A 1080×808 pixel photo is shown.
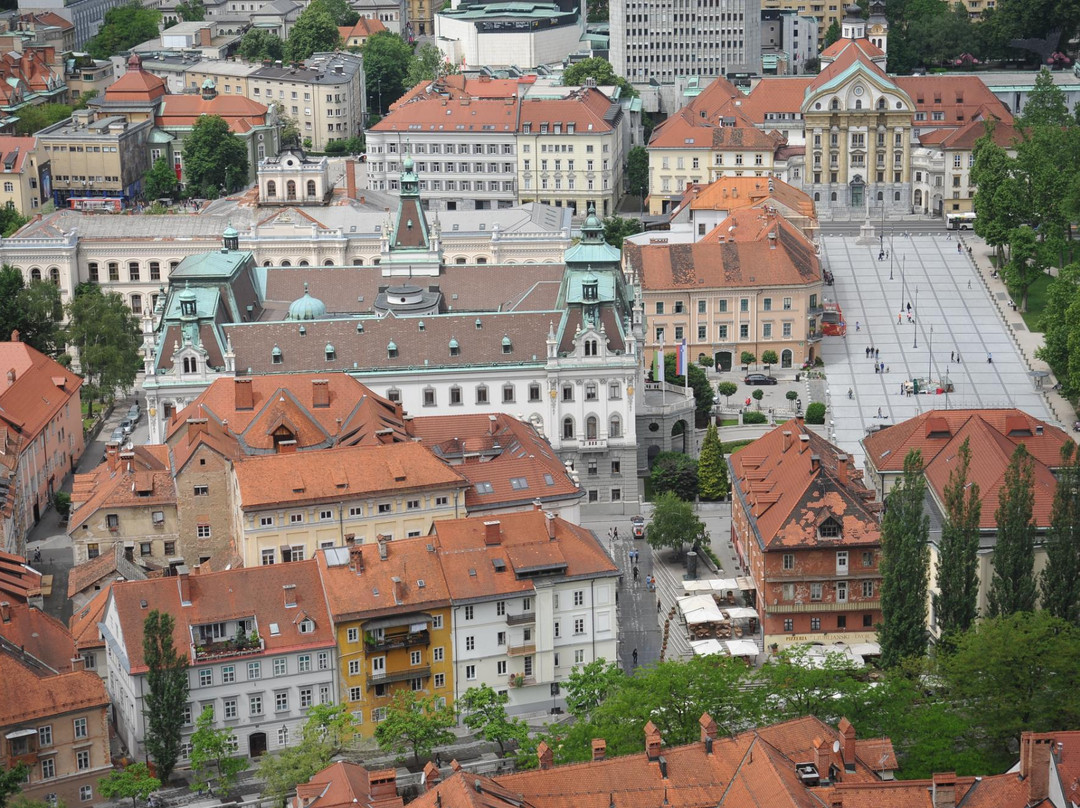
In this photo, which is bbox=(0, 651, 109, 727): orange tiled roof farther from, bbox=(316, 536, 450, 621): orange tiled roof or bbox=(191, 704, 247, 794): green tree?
bbox=(316, 536, 450, 621): orange tiled roof

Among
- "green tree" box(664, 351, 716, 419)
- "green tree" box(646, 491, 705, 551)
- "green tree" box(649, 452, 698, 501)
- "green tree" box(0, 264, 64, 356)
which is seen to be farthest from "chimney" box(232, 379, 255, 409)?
"green tree" box(0, 264, 64, 356)

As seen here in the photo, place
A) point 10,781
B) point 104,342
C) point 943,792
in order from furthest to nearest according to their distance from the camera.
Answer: point 104,342 → point 10,781 → point 943,792

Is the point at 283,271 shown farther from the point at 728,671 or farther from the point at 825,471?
the point at 728,671

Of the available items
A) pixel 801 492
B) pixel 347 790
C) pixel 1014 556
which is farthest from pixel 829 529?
pixel 347 790

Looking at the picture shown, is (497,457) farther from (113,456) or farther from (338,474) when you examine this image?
(113,456)

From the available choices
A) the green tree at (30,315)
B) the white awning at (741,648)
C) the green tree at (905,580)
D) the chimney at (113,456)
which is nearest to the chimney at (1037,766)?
the green tree at (905,580)

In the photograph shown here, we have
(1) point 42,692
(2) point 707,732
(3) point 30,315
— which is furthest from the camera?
(3) point 30,315

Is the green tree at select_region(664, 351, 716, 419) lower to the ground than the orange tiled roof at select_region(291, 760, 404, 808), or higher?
lower

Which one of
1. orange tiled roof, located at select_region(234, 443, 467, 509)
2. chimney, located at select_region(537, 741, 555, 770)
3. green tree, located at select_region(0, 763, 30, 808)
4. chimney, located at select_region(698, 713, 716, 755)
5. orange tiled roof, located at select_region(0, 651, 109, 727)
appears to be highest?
orange tiled roof, located at select_region(234, 443, 467, 509)
